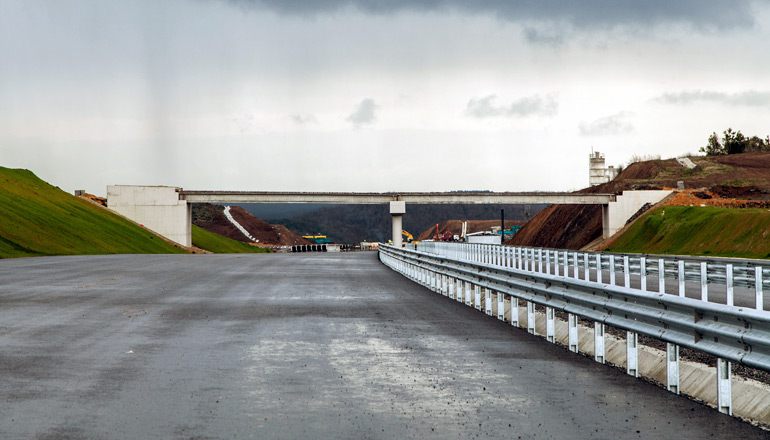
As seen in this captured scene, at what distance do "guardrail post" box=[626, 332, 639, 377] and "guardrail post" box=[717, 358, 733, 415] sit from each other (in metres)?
1.93

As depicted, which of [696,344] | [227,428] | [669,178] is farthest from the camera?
[669,178]

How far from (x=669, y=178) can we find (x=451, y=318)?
115 metres

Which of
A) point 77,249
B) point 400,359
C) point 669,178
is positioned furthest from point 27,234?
point 669,178

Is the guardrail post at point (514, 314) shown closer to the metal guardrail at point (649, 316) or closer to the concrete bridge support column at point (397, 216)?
the metal guardrail at point (649, 316)

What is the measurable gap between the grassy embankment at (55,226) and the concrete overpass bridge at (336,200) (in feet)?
9.01

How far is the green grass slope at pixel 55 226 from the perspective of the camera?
72.9 metres

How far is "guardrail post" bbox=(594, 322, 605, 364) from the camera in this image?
10.9 m

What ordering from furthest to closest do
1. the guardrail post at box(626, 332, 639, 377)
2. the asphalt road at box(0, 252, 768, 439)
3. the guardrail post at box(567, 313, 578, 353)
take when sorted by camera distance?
the guardrail post at box(567, 313, 578, 353) < the guardrail post at box(626, 332, 639, 377) < the asphalt road at box(0, 252, 768, 439)

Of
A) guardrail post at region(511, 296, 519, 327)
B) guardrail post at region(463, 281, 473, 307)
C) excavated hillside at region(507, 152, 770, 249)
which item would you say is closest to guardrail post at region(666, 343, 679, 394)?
guardrail post at region(511, 296, 519, 327)

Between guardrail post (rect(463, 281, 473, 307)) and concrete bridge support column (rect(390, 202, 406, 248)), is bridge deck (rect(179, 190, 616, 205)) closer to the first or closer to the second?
concrete bridge support column (rect(390, 202, 406, 248))

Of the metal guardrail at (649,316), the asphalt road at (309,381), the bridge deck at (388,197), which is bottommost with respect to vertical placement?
the asphalt road at (309,381)

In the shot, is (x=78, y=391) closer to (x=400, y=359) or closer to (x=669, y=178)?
(x=400, y=359)

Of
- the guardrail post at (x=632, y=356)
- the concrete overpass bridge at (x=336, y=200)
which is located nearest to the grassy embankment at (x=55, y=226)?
the concrete overpass bridge at (x=336, y=200)

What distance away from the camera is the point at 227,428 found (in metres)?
7.07
